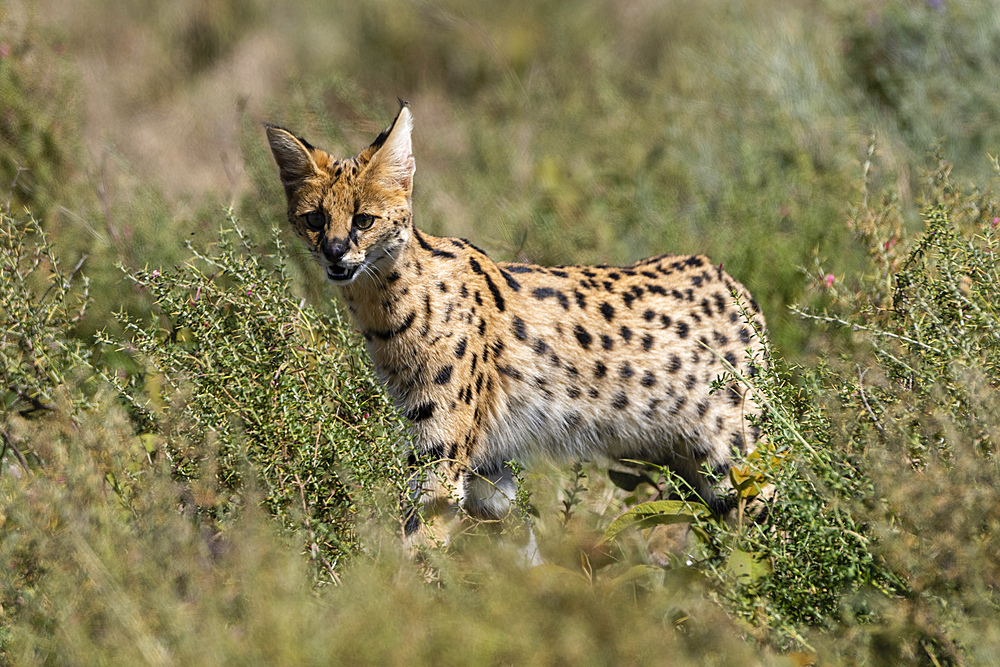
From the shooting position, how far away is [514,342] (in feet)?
12.8

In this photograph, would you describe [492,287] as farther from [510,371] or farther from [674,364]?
[674,364]

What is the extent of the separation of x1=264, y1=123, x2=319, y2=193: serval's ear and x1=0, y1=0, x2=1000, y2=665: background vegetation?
0.29 meters

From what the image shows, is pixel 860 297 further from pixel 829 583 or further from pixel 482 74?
pixel 482 74

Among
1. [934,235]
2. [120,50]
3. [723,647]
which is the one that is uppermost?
[934,235]

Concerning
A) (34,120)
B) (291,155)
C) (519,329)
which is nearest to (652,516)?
(519,329)

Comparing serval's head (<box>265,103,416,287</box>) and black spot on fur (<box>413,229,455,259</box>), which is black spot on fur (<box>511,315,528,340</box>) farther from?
serval's head (<box>265,103,416,287</box>)

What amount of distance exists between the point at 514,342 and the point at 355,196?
2.93 ft

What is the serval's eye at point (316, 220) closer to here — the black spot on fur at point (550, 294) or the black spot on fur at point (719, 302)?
the black spot on fur at point (550, 294)

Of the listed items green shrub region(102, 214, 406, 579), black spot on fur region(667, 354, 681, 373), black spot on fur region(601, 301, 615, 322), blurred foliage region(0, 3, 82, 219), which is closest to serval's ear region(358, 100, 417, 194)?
green shrub region(102, 214, 406, 579)

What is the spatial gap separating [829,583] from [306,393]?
1.65 m

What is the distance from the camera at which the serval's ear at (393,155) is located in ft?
11.6

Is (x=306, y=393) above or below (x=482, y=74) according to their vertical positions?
above

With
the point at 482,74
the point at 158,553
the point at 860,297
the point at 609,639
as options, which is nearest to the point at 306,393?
the point at 158,553

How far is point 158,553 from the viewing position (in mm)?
2266
